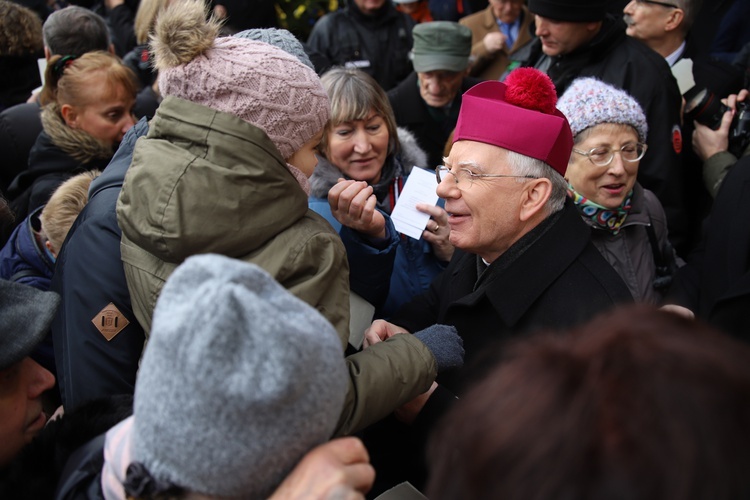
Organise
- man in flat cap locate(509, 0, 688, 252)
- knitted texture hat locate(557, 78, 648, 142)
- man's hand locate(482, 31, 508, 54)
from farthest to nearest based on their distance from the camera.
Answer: man's hand locate(482, 31, 508, 54)
man in flat cap locate(509, 0, 688, 252)
knitted texture hat locate(557, 78, 648, 142)

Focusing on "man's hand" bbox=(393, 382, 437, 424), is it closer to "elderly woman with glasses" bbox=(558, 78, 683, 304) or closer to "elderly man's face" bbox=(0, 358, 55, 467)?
"elderly man's face" bbox=(0, 358, 55, 467)

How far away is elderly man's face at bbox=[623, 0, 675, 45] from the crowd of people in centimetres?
2

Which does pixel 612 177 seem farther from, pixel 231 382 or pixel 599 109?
pixel 231 382

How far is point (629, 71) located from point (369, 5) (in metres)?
2.57

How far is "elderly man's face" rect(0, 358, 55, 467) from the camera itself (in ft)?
5.14

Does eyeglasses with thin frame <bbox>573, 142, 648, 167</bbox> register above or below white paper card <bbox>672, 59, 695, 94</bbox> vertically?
above

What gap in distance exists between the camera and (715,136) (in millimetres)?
3902

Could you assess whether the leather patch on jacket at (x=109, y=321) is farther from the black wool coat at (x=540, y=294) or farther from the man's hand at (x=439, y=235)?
the man's hand at (x=439, y=235)

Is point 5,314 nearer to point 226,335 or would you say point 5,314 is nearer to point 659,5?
point 226,335

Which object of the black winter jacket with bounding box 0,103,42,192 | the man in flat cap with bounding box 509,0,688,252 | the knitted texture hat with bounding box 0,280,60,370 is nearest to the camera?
the knitted texture hat with bounding box 0,280,60,370

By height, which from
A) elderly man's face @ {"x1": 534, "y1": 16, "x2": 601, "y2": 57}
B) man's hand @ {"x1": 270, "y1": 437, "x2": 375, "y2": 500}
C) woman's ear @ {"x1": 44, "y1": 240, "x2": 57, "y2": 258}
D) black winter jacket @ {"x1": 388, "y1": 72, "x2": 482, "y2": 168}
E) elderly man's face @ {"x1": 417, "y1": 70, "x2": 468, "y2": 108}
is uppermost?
man's hand @ {"x1": 270, "y1": 437, "x2": 375, "y2": 500}

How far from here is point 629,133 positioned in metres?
2.98

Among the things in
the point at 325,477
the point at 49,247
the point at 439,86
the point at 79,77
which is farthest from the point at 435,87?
the point at 325,477

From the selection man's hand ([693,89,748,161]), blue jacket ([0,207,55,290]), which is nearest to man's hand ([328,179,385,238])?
blue jacket ([0,207,55,290])
